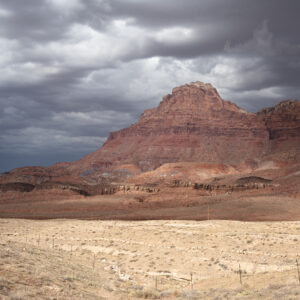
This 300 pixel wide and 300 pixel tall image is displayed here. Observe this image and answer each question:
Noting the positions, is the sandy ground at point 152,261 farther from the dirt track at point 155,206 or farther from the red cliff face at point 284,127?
the red cliff face at point 284,127

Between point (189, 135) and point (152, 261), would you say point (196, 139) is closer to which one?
point (189, 135)

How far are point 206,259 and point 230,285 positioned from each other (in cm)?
483

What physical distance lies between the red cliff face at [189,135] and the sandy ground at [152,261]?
112 meters

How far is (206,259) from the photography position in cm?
1809

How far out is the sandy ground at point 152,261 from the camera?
11.8 metres

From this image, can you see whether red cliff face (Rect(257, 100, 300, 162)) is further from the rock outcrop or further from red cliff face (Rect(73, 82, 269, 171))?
red cliff face (Rect(73, 82, 269, 171))

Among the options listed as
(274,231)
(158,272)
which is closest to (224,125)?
(274,231)

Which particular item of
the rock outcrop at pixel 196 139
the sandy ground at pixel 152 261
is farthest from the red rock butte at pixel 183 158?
the sandy ground at pixel 152 261

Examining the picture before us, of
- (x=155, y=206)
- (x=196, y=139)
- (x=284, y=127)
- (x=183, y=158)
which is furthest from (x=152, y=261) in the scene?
(x=284, y=127)

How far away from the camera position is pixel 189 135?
502 feet

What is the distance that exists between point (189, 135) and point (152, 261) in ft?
447

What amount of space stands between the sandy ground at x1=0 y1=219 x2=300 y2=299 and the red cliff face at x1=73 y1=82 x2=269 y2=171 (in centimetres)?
11163

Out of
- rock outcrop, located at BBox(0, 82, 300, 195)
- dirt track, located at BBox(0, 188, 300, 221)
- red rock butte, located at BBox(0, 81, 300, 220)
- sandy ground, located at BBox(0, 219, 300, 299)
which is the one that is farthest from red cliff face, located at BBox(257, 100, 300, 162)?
sandy ground, located at BBox(0, 219, 300, 299)

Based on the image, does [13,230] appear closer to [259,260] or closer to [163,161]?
[259,260]
